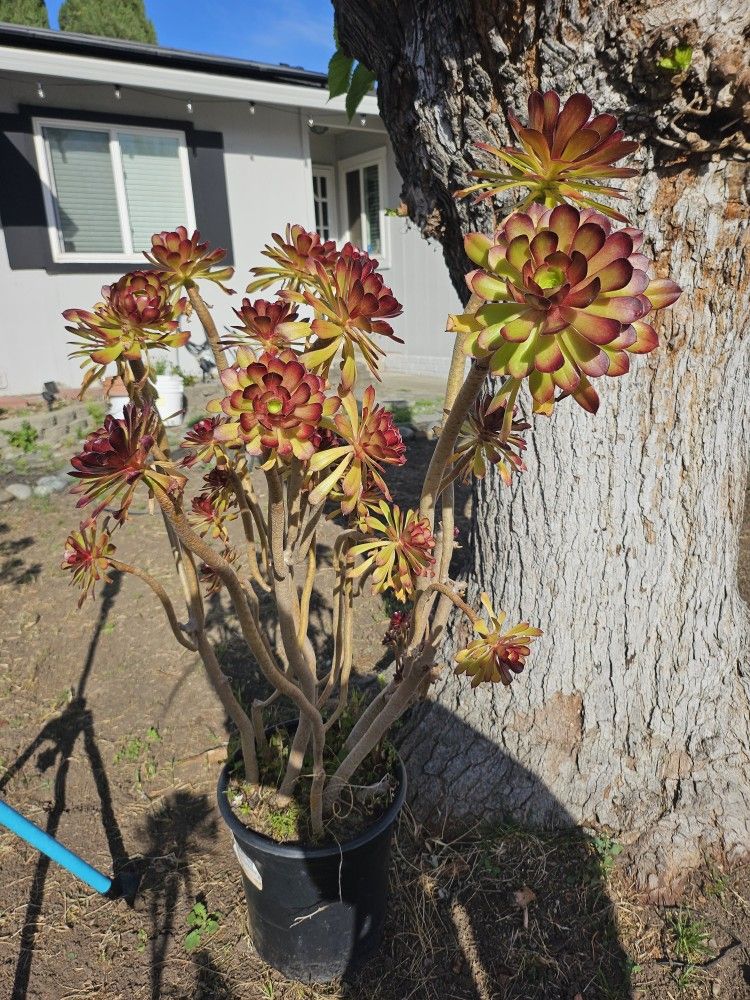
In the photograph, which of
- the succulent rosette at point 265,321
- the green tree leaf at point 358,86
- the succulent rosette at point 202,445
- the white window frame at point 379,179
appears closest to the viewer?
the succulent rosette at point 265,321

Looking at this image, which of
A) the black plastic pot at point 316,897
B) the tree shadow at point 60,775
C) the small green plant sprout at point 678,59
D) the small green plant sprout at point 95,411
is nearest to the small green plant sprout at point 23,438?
the small green plant sprout at point 95,411

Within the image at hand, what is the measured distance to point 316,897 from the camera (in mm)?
1573

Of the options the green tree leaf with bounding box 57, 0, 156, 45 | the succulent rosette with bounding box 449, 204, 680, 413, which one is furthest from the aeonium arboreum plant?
the green tree leaf with bounding box 57, 0, 156, 45

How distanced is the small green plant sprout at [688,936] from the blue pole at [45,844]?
148cm

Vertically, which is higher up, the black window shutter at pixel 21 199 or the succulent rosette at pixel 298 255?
the black window shutter at pixel 21 199

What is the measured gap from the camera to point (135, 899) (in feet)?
6.03

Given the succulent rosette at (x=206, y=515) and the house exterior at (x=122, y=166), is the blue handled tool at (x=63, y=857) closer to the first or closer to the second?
the succulent rosette at (x=206, y=515)

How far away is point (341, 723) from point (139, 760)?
3.10ft

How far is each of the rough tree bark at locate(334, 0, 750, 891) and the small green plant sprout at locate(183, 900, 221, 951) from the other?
2.27ft

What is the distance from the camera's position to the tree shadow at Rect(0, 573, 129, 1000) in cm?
176

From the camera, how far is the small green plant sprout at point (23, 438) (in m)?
5.44

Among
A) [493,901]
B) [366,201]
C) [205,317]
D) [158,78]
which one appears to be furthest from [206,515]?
[366,201]

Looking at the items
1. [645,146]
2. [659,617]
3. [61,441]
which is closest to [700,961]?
[659,617]

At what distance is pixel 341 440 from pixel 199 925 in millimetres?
1442
